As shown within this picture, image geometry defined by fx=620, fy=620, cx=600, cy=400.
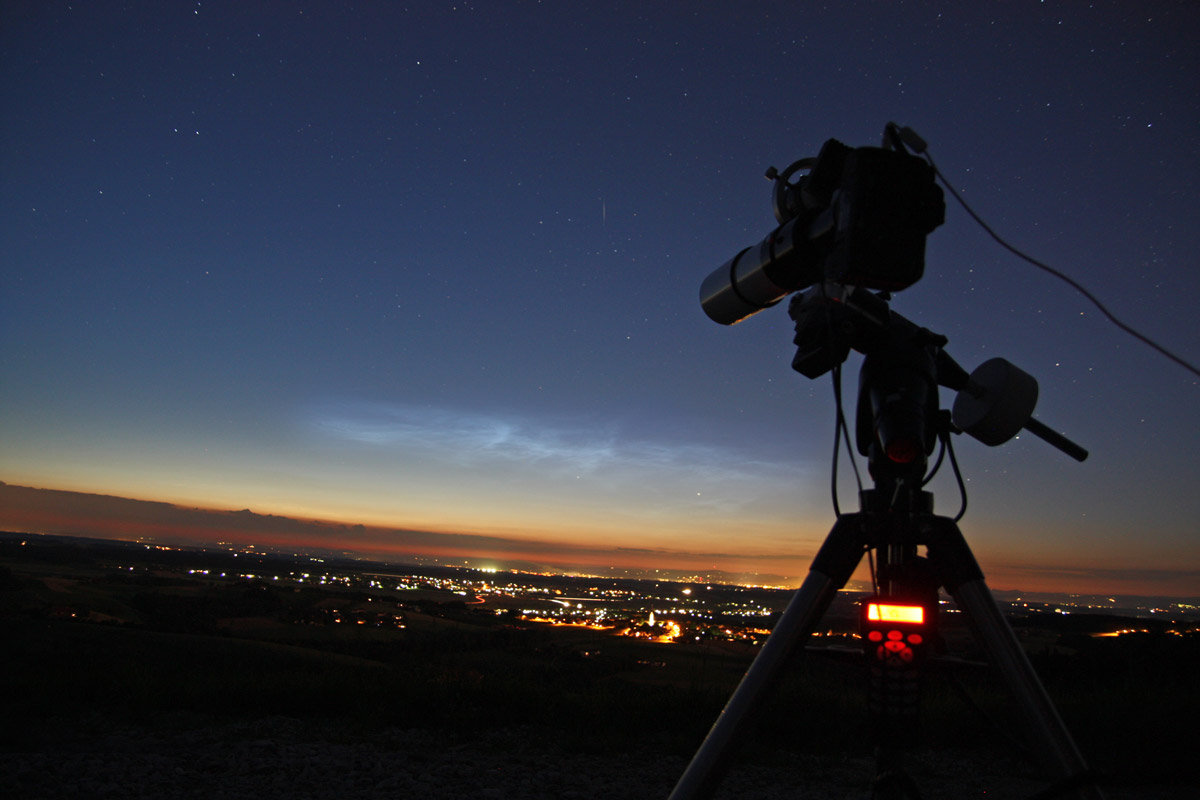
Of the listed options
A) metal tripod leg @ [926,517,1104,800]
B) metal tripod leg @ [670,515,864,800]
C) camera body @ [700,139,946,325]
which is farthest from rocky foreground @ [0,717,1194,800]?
camera body @ [700,139,946,325]

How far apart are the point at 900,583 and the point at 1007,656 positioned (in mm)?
248

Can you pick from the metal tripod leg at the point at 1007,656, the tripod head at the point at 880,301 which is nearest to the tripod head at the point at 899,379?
the tripod head at the point at 880,301

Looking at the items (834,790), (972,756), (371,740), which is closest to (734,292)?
(834,790)

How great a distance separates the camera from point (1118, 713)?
6.18 m

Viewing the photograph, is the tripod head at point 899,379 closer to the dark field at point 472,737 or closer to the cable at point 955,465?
the cable at point 955,465

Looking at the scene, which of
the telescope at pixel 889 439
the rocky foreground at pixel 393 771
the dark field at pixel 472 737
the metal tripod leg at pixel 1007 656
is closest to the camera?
the metal tripod leg at pixel 1007 656

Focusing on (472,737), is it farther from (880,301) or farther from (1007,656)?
(880,301)

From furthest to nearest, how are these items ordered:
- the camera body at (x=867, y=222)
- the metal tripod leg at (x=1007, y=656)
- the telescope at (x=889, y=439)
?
the camera body at (x=867, y=222), the telescope at (x=889, y=439), the metal tripod leg at (x=1007, y=656)

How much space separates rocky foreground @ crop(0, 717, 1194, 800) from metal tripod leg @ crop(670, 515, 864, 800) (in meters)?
3.40

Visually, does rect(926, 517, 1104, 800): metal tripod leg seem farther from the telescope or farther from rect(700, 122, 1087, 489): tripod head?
rect(700, 122, 1087, 489): tripod head

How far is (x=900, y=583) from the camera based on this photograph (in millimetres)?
1493

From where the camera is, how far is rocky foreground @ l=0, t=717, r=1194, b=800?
401cm

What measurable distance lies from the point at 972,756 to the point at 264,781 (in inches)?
223

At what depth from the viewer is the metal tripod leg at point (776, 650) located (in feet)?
4.21
